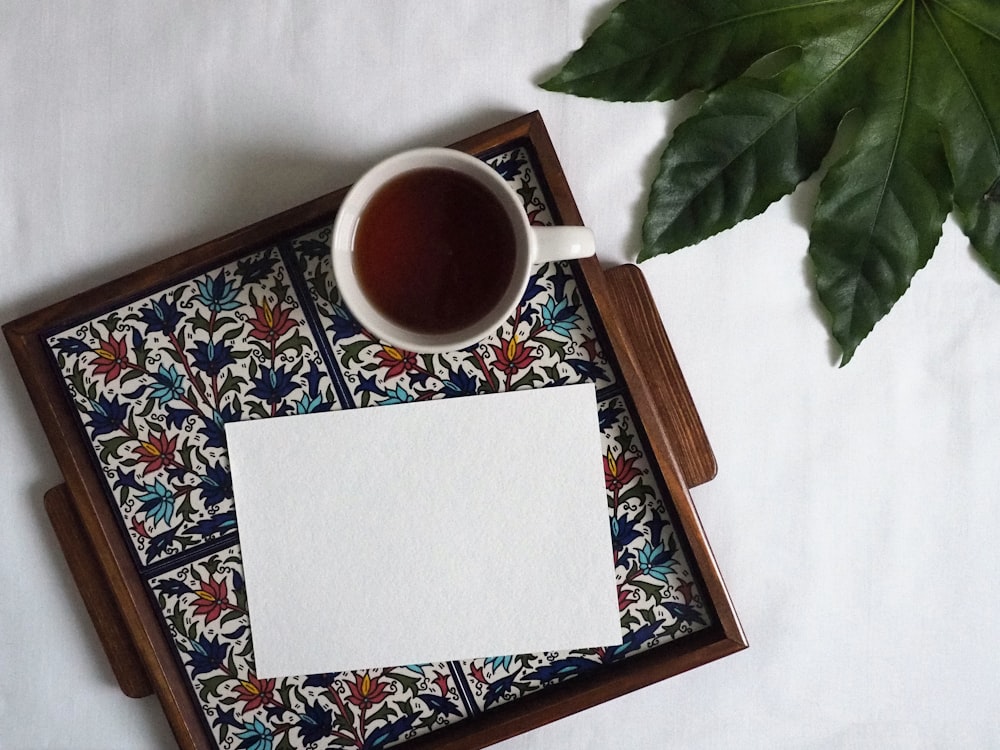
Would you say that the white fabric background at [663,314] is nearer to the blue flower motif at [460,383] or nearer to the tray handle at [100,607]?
the tray handle at [100,607]

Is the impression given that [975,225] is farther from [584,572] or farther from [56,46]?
[56,46]

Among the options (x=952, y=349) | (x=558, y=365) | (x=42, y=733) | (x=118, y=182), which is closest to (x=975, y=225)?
(x=952, y=349)

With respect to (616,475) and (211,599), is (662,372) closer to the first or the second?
(616,475)

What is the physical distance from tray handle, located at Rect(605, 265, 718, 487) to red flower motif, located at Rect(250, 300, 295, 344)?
0.70ft

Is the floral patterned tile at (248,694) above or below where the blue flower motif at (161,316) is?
below

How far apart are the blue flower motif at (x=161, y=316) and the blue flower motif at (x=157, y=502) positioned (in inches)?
3.8

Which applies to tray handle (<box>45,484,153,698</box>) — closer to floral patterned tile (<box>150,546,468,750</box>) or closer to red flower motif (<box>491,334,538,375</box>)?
floral patterned tile (<box>150,546,468,750</box>)

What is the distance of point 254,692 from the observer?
0.51 metres

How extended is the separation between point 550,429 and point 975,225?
0.32m

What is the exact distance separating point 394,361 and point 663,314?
0.19 metres

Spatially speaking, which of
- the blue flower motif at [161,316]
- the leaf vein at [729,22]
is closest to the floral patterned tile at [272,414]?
the blue flower motif at [161,316]

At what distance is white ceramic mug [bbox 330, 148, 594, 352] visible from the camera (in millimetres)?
445

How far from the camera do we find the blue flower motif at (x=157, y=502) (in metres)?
0.51

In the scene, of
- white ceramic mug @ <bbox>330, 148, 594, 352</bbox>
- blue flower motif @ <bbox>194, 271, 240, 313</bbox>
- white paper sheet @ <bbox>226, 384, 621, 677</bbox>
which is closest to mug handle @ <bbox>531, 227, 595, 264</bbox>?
white ceramic mug @ <bbox>330, 148, 594, 352</bbox>
